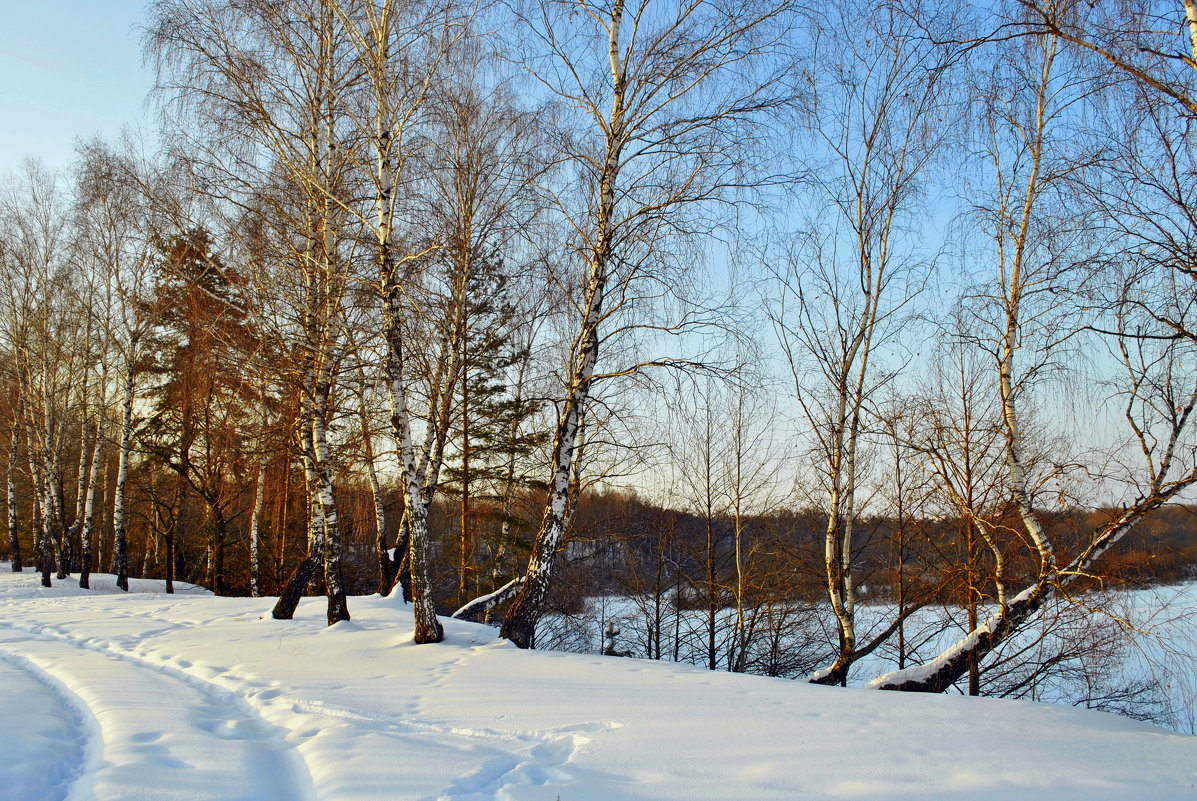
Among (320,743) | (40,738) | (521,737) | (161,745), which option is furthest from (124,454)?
(521,737)

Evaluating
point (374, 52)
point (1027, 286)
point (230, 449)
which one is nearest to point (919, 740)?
point (1027, 286)

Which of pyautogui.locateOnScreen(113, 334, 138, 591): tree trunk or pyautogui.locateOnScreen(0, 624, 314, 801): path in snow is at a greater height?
pyautogui.locateOnScreen(113, 334, 138, 591): tree trunk

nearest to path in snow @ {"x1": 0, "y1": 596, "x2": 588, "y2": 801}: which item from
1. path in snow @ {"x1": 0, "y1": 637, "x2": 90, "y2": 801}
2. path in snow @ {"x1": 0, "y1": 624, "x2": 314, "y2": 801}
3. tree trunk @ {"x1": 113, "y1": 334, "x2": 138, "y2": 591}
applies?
path in snow @ {"x1": 0, "y1": 624, "x2": 314, "y2": 801}

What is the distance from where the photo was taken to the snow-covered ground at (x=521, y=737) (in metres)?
3.44

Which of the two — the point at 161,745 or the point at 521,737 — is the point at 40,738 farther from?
the point at 521,737

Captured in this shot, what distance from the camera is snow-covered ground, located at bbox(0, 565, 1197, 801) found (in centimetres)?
344

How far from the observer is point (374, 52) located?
7301 mm

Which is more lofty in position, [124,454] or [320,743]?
[124,454]

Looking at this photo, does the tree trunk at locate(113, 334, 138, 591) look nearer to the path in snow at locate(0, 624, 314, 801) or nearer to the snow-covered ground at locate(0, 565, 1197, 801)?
the snow-covered ground at locate(0, 565, 1197, 801)

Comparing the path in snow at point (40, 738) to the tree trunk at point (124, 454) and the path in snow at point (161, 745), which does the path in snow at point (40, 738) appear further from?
the tree trunk at point (124, 454)

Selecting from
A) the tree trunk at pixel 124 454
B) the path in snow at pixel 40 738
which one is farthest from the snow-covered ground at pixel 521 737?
the tree trunk at pixel 124 454

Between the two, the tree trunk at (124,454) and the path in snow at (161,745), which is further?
the tree trunk at (124,454)

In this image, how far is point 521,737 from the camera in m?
4.25

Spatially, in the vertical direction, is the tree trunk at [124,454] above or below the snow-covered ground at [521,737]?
above
